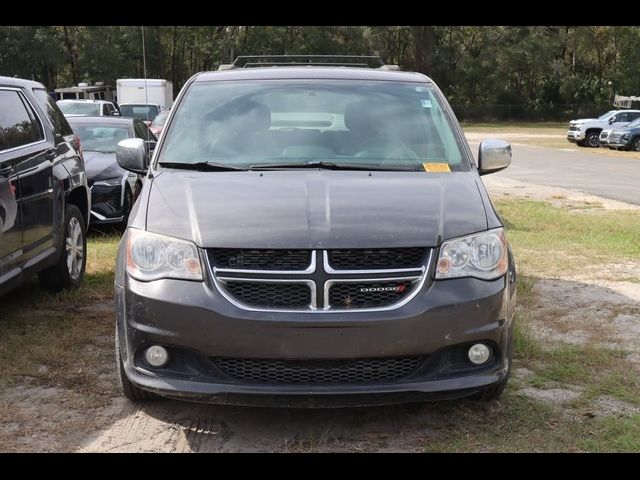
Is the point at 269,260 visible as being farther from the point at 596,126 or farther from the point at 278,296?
the point at 596,126

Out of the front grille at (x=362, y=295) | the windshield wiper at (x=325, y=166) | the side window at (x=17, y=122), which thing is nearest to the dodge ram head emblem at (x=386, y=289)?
the front grille at (x=362, y=295)

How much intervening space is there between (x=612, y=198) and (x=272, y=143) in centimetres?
1160

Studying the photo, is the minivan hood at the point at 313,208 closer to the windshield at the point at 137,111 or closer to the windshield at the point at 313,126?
the windshield at the point at 313,126

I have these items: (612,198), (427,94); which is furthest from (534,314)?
(612,198)

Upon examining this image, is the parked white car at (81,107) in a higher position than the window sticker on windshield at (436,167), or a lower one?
lower

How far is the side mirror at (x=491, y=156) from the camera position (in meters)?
5.04

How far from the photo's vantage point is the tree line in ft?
193

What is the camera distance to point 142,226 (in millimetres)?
3912

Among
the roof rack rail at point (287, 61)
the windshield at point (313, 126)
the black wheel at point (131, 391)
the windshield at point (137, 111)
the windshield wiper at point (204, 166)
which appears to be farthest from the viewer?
the windshield at point (137, 111)

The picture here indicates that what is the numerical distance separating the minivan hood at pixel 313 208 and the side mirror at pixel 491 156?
0.65 meters

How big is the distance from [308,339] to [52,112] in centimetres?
426

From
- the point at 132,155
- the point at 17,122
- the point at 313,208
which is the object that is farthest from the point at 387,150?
the point at 17,122

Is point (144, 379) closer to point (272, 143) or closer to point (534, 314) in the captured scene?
point (272, 143)

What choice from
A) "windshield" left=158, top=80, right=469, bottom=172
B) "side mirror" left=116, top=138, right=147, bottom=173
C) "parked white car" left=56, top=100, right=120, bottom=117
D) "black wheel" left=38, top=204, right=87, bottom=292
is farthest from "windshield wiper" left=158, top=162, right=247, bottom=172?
"parked white car" left=56, top=100, right=120, bottom=117
